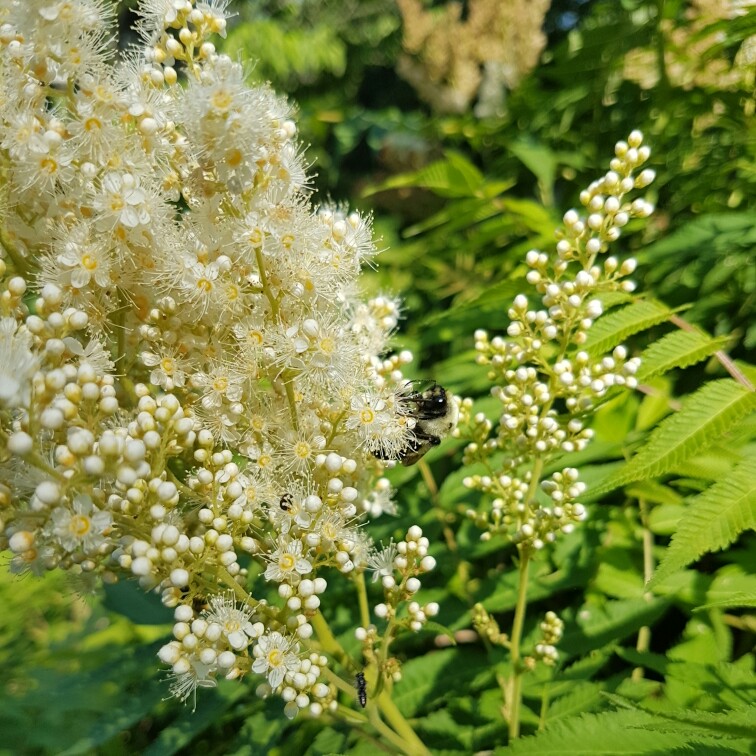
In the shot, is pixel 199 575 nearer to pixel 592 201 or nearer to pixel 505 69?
pixel 592 201

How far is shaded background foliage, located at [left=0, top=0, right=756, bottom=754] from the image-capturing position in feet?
5.91

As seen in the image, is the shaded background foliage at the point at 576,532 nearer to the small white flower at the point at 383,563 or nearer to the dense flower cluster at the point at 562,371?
the dense flower cluster at the point at 562,371

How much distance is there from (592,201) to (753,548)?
1.19 meters

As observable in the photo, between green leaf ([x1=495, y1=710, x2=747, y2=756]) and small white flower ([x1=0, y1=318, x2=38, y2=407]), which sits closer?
Result: small white flower ([x1=0, y1=318, x2=38, y2=407])

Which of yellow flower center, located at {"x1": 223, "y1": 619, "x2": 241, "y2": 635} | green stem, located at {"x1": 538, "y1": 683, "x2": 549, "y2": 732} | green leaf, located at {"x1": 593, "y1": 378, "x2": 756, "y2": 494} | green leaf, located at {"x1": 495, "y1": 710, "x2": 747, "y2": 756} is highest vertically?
green leaf, located at {"x1": 593, "y1": 378, "x2": 756, "y2": 494}

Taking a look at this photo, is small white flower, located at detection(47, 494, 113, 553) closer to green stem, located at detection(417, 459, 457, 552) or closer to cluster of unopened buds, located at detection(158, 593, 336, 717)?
cluster of unopened buds, located at detection(158, 593, 336, 717)

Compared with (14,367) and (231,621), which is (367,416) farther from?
(14,367)

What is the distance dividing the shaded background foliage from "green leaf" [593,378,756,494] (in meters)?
0.11

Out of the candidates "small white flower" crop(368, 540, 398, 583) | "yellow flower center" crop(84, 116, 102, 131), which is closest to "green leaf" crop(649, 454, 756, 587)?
"small white flower" crop(368, 540, 398, 583)

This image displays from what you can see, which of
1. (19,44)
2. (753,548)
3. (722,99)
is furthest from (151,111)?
(722,99)

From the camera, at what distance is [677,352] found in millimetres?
1728

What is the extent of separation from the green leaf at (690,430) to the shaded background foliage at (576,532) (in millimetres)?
108

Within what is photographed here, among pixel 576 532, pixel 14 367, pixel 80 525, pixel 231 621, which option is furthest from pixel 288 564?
pixel 576 532

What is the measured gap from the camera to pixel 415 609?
1.46m
